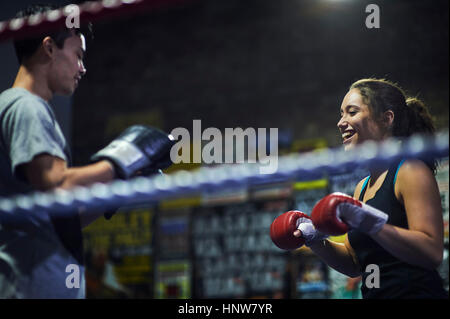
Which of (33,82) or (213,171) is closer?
(213,171)

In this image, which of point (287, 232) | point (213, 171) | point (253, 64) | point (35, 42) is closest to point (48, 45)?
point (35, 42)

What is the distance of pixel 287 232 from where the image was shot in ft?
4.98

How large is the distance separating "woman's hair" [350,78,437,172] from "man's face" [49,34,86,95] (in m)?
0.75

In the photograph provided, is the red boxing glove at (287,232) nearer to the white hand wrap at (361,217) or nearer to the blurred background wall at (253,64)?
the white hand wrap at (361,217)

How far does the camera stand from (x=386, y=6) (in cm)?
368

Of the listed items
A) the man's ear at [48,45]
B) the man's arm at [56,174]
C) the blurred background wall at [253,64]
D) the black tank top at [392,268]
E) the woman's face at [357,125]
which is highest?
the blurred background wall at [253,64]

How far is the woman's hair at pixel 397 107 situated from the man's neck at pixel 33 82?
2.68ft

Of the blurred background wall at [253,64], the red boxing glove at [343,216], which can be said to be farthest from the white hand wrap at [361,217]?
the blurred background wall at [253,64]

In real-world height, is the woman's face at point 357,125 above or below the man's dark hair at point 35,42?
below

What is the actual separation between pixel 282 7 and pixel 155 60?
1.15 metres

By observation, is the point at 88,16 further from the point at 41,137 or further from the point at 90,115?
the point at 90,115

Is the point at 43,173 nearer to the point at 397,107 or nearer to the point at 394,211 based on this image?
the point at 394,211

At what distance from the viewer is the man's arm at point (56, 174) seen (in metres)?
1.09

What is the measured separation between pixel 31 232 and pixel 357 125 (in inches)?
33.6
